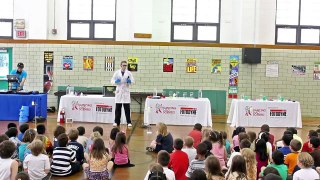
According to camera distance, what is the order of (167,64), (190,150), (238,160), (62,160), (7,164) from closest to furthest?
(238,160), (7,164), (190,150), (62,160), (167,64)

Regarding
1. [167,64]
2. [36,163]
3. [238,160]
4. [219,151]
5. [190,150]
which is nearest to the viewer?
[238,160]

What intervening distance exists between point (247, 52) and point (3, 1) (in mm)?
10821

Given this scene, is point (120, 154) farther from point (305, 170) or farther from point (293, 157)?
point (305, 170)

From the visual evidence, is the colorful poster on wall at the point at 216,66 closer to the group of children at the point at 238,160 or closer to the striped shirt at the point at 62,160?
the group of children at the point at 238,160

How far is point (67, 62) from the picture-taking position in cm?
1886

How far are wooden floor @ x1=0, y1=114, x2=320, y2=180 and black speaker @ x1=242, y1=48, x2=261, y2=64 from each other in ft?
8.61

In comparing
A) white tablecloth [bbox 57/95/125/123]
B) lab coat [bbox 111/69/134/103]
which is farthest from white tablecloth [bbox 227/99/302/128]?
white tablecloth [bbox 57/95/125/123]

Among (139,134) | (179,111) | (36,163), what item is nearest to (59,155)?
(36,163)

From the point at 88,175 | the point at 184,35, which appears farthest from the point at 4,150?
the point at 184,35

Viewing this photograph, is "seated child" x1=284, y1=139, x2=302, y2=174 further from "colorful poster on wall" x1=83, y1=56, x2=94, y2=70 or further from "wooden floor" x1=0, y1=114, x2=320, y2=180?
"colorful poster on wall" x1=83, y1=56, x2=94, y2=70

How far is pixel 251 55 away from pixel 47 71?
8637mm

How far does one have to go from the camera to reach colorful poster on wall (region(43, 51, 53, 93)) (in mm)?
18828

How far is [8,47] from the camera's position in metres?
18.9

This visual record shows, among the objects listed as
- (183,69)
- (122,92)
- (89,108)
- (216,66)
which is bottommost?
(89,108)
